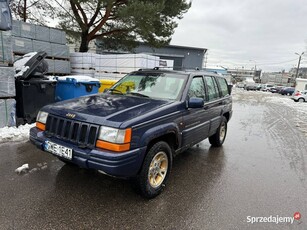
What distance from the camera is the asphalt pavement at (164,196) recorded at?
2621mm

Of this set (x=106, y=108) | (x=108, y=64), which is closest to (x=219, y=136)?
(x=106, y=108)

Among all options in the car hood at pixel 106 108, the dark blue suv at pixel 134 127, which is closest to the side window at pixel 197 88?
the dark blue suv at pixel 134 127

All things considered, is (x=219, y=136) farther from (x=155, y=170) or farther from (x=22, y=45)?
(x=22, y=45)

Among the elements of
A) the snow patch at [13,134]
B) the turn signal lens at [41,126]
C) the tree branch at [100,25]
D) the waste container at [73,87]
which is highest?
the tree branch at [100,25]

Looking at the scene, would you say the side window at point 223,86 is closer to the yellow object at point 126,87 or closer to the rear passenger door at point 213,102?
the rear passenger door at point 213,102

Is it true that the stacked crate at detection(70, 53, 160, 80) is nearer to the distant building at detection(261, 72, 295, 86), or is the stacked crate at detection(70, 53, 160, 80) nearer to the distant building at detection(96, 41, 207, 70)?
the distant building at detection(96, 41, 207, 70)

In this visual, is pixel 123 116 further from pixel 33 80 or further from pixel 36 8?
pixel 36 8

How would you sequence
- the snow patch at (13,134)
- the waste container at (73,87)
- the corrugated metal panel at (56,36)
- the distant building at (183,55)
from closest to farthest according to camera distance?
the snow patch at (13,134), the waste container at (73,87), the corrugated metal panel at (56,36), the distant building at (183,55)

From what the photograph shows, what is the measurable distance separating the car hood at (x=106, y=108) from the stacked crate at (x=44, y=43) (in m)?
6.35

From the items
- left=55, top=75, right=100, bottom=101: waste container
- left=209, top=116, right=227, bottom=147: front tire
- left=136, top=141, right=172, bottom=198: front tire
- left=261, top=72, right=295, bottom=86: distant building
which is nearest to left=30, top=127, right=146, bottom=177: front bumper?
left=136, top=141, right=172, bottom=198: front tire

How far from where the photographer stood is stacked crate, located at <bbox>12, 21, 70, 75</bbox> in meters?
8.12

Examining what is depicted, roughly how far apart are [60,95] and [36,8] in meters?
10.9

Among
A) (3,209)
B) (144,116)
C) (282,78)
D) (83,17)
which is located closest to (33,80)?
(3,209)

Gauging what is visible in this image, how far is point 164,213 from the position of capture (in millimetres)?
2795
